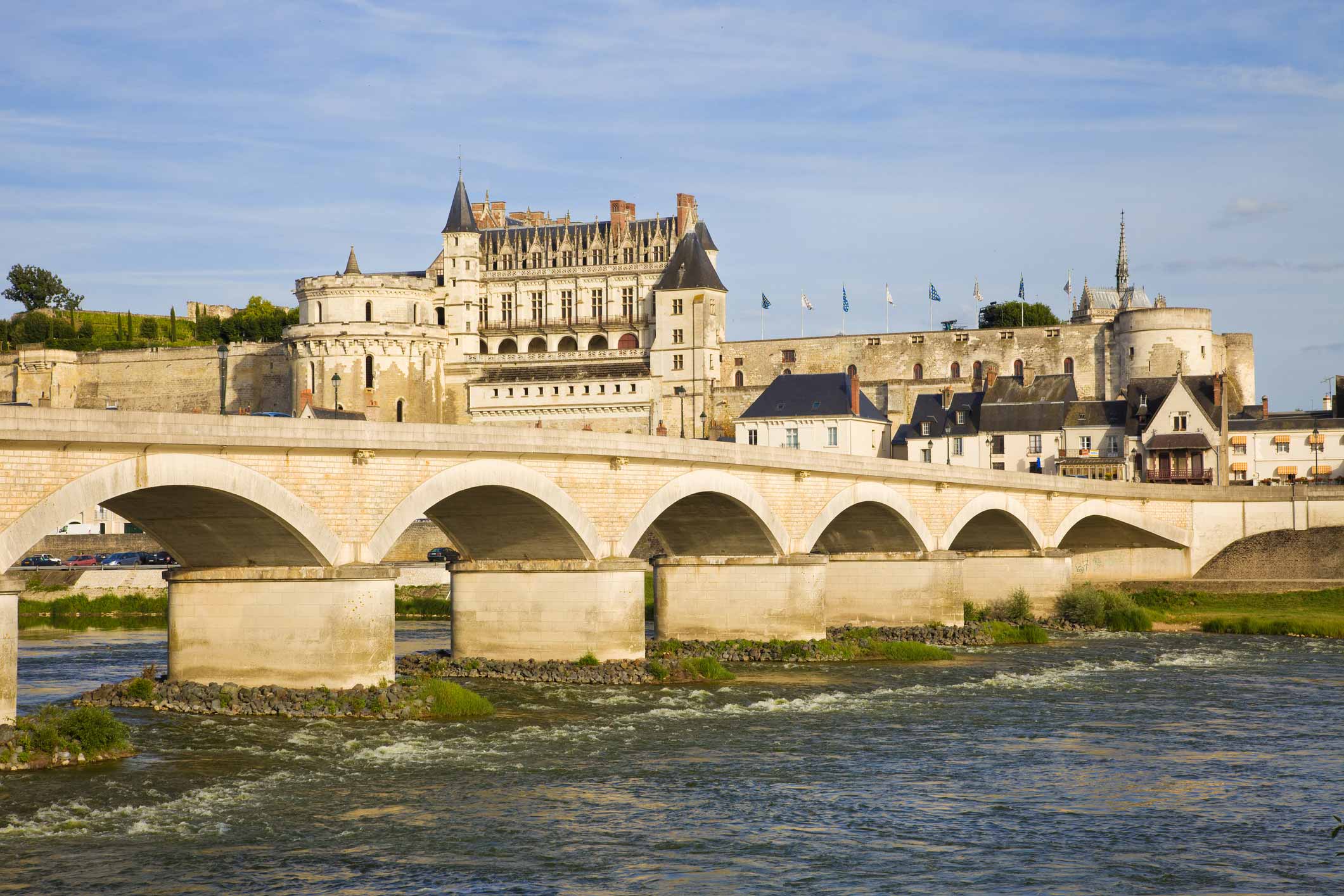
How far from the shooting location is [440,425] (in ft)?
94.7

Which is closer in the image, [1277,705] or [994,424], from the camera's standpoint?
[1277,705]

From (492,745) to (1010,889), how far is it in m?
9.92

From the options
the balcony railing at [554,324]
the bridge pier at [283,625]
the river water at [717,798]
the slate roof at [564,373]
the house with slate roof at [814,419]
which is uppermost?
the balcony railing at [554,324]

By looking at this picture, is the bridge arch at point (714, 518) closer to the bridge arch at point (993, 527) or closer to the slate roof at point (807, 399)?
the bridge arch at point (993, 527)

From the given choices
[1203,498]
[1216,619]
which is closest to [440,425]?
[1216,619]

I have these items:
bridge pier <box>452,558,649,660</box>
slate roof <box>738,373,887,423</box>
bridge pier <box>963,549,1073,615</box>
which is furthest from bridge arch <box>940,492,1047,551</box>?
slate roof <box>738,373,887,423</box>

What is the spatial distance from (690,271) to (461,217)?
712 inches

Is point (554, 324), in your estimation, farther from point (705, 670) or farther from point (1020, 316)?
point (705, 670)

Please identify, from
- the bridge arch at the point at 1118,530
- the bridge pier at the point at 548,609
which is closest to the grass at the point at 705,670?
the bridge pier at the point at 548,609

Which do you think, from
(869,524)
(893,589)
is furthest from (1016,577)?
(869,524)

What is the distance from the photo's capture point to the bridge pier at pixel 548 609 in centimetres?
3256

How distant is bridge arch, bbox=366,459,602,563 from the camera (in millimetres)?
Result: 29500

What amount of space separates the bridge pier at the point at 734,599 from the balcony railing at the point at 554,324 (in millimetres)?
74646

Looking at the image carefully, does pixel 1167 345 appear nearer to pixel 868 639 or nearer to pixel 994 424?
pixel 994 424
